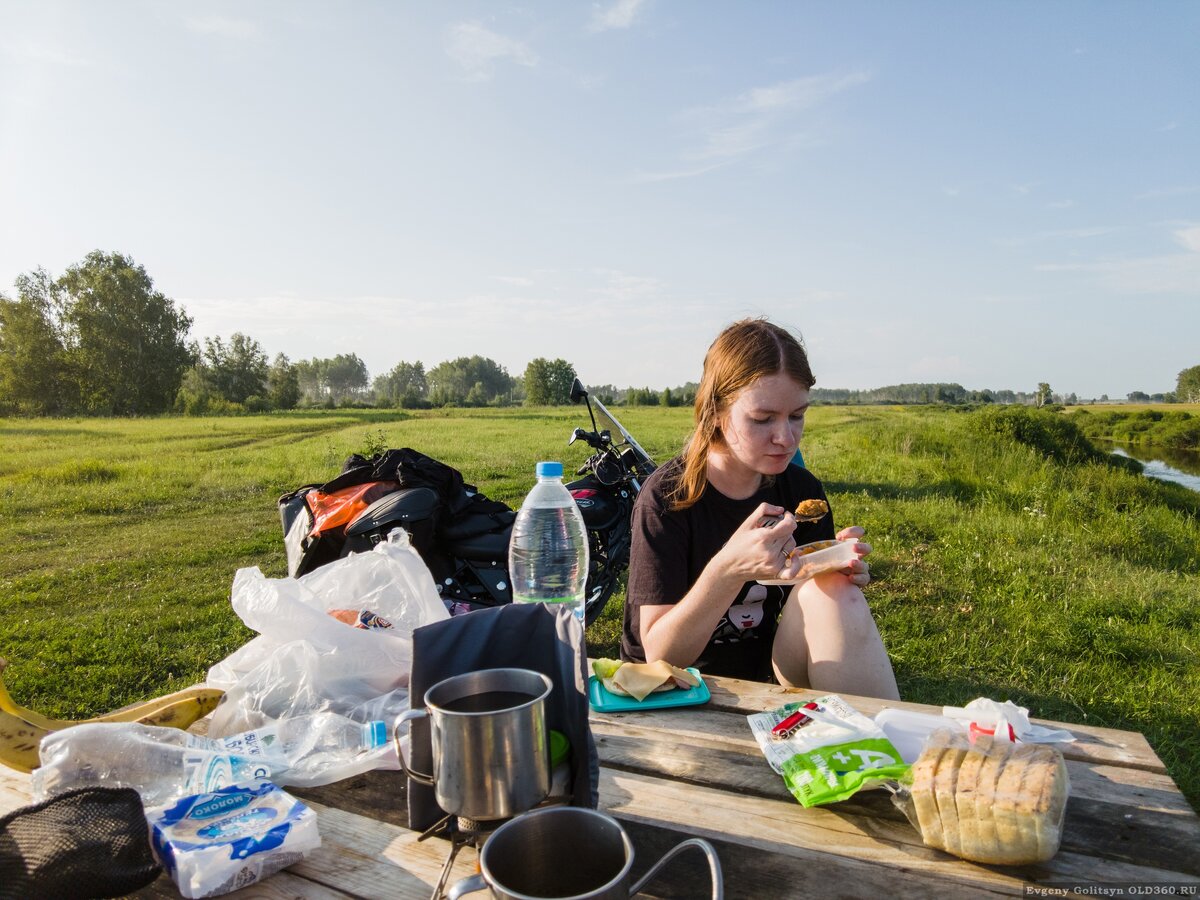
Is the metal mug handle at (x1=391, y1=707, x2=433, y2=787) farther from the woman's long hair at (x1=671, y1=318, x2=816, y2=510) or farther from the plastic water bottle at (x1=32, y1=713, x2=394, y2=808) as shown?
the woman's long hair at (x1=671, y1=318, x2=816, y2=510)

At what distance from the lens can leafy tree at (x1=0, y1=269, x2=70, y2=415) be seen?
22.5m

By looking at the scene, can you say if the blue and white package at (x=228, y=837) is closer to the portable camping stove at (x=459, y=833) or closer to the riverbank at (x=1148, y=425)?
the portable camping stove at (x=459, y=833)

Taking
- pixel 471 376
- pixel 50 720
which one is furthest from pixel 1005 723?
pixel 471 376

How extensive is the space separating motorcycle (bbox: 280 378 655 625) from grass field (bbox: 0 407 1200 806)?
991 mm

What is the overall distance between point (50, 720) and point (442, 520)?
2.52 meters

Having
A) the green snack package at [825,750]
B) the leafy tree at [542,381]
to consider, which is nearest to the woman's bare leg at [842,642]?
the green snack package at [825,750]

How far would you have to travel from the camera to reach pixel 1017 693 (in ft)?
13.4

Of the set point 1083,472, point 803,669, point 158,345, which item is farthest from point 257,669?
point 158,345

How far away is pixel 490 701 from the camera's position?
1156mm

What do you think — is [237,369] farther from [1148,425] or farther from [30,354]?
[1148,425]

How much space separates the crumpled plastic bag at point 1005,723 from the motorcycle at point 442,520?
245 cm

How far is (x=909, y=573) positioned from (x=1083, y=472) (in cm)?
897

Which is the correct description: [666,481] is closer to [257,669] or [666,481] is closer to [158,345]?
[257,669]

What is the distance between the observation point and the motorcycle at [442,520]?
368 centimetres
